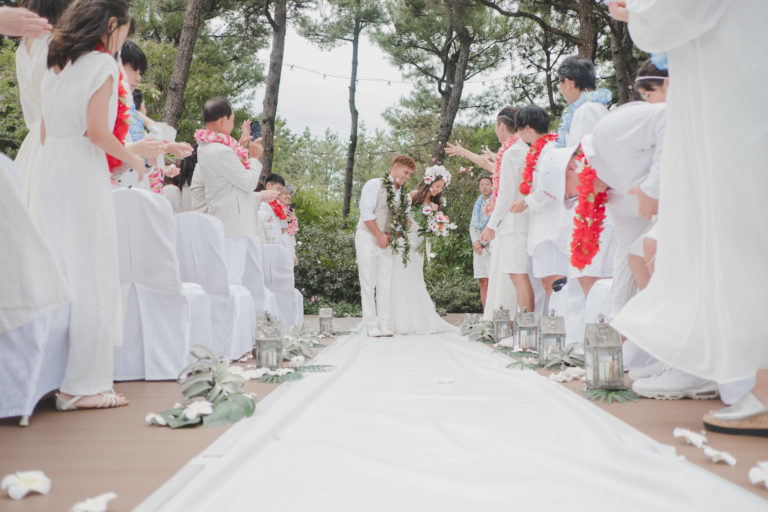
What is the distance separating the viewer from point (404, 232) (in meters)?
7.92

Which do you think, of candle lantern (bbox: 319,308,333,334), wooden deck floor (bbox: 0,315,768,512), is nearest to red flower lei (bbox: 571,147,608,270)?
wooden deck floor (bbox: 0,315,768,512)

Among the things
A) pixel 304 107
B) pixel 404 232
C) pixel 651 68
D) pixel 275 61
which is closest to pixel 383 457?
pixel 651 68

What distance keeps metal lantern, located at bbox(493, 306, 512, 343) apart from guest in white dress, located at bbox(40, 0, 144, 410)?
12.2 feet

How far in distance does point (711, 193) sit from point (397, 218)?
564cm

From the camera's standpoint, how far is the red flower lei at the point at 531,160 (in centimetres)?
578

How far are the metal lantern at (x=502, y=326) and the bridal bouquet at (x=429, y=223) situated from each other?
6.26 ft

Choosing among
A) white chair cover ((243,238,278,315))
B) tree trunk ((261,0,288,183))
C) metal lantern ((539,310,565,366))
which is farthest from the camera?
tree trunk ((261,0,288,183))

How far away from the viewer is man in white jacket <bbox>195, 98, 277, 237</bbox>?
18.5 feet

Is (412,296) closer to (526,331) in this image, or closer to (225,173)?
(526,331)

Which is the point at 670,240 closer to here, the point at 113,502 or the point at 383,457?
the point at 383,457

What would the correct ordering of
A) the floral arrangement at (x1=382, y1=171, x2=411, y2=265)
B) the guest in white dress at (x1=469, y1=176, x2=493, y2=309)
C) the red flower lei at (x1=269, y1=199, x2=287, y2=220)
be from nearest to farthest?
the floral arrangement at (x1=382, y1=171, x2=411, y2=265) → the guest in white dress at (x1=469, y1=176, x2=493, y2=309) → the red flower lei at (x1=269, y1=199, x2=287, y2=220)

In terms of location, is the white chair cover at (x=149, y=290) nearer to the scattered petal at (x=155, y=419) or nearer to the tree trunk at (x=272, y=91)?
the scattered petal at (x=155, y=419)

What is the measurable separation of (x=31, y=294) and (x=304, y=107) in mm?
86311

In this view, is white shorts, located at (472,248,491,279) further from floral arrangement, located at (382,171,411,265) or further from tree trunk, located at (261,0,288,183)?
tree trunk, located at (261,0,288,183)
